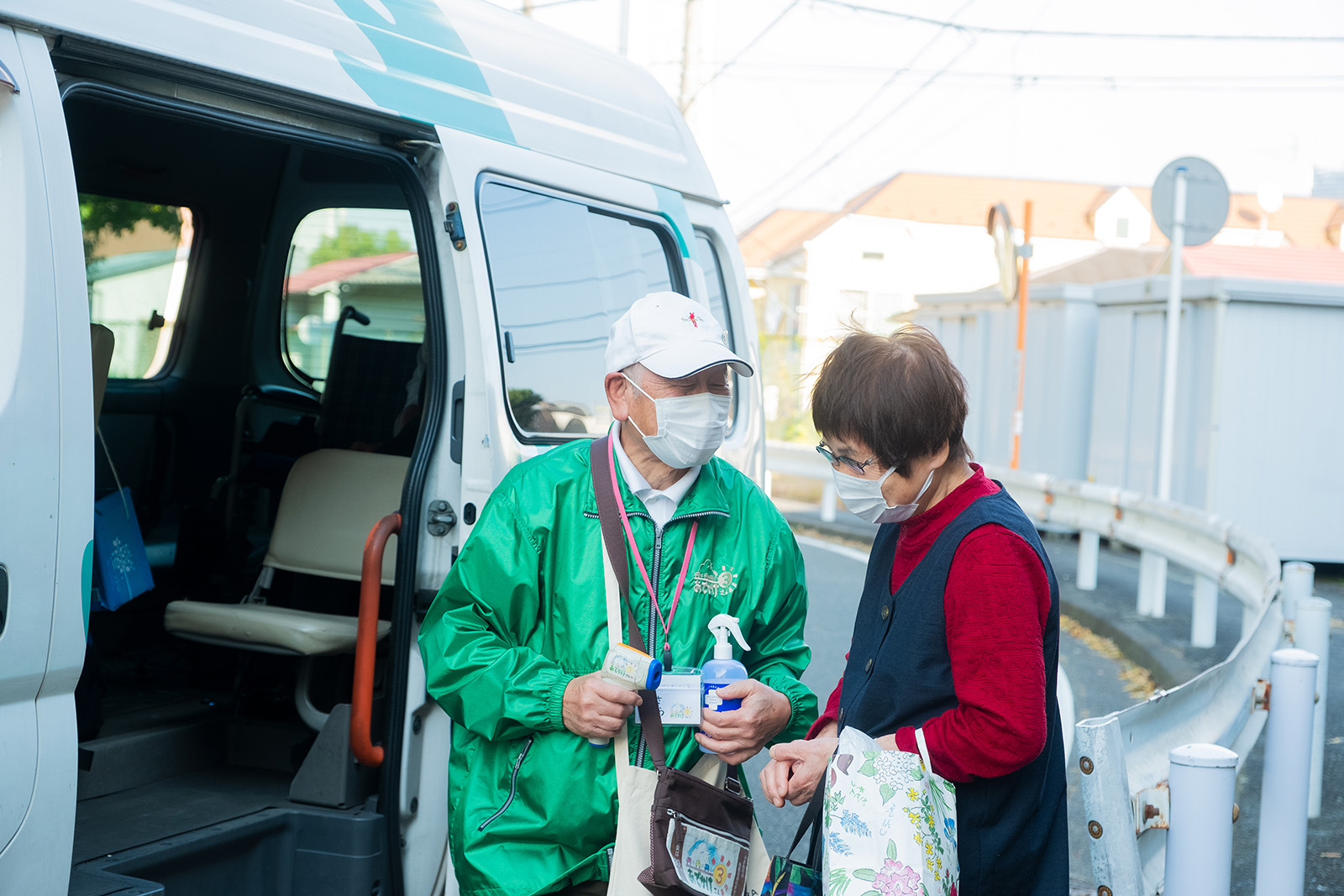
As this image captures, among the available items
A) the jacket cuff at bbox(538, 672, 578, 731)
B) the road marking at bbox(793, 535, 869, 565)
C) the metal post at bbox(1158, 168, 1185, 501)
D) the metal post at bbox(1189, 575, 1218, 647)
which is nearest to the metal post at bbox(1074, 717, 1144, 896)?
the jacket cuff at bbox(538, 672, 578, 731)

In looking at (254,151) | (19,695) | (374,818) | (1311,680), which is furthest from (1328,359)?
(19,695)

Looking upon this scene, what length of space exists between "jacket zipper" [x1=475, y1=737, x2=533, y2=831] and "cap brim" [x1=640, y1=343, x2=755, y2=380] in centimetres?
81

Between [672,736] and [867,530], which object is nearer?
[672,736]

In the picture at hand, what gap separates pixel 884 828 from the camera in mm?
1956

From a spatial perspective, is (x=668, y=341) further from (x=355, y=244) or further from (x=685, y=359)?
(x=355, y=244)

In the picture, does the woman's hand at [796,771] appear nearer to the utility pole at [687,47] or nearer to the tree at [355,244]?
the tree at [355,244]

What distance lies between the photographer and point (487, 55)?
3619mm

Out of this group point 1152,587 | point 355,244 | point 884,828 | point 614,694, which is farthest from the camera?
point 1152,587

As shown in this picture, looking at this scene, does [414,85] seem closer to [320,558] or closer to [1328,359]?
[320,558]

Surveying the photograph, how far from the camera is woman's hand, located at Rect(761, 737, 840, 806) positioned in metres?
2.25

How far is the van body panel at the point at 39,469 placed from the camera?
213 cm

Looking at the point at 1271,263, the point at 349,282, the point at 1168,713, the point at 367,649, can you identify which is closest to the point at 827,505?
the point at 1271,263

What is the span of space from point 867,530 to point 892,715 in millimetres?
10781

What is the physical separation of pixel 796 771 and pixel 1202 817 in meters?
0.84
